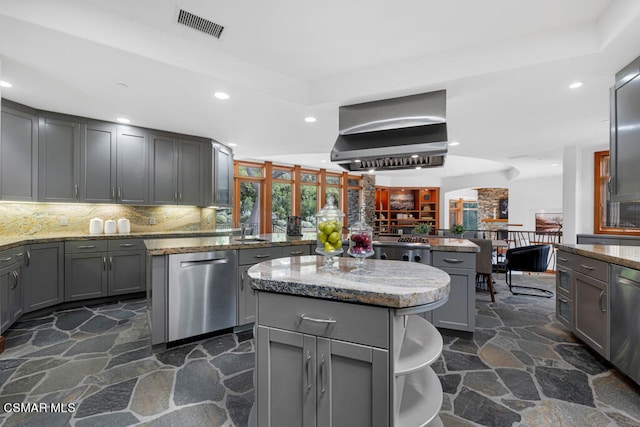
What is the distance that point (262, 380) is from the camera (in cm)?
137

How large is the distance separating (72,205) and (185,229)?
156 centimetres

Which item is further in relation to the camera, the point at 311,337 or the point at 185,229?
the point at 185,229

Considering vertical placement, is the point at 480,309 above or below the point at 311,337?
below

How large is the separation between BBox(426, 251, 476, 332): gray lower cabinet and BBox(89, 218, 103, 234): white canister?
449 centimetres

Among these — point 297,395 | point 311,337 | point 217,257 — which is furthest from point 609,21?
point 217,257

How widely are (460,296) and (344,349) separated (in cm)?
216

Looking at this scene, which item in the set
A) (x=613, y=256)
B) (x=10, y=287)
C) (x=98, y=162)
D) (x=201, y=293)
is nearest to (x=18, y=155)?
(x=98, y=162)

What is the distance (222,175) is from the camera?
5375mm

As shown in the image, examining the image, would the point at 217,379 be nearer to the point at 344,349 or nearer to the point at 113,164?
the point at 344,349

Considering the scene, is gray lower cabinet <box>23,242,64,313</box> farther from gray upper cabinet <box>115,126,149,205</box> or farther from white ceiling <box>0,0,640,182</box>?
white ceiling <box>0,0,640,182</box>

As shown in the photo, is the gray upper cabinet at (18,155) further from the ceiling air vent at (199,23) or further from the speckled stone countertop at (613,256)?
the speckled stone countertop at (613,256)

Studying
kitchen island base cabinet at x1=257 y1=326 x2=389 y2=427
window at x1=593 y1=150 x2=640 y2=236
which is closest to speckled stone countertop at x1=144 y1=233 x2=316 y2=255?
kitchen island base cabinet at x1=257 y1=326 x2=389 y2=427

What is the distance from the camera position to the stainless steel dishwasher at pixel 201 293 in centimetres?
260

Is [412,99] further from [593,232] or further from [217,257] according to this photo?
[593,232]
